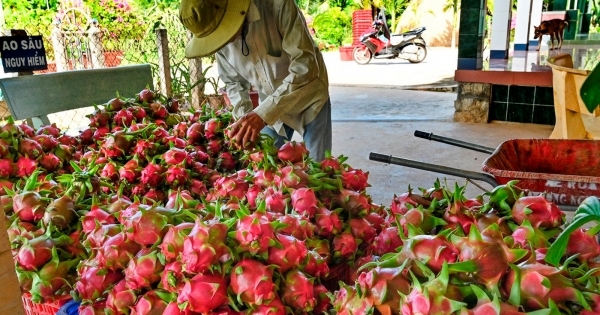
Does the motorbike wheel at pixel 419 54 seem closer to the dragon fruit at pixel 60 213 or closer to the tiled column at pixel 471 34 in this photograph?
the tiled column at pixel 471 34

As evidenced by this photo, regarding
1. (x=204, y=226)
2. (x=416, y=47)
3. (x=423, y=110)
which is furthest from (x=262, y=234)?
(x=416, y=47)

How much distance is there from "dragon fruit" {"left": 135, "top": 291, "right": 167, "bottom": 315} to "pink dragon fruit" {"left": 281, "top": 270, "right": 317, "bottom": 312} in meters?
0.24

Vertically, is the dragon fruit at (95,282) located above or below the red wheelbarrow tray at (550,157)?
above

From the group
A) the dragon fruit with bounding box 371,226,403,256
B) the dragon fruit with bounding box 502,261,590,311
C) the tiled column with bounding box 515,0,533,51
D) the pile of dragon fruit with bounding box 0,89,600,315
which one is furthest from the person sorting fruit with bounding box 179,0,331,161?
the tiled column with bounding box 515,0,533,51

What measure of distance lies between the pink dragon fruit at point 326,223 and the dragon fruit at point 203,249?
353mm

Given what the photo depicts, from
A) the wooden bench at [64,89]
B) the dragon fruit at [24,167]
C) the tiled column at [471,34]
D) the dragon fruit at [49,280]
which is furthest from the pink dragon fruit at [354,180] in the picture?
the tiled column at [471,34]

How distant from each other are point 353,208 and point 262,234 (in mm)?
447

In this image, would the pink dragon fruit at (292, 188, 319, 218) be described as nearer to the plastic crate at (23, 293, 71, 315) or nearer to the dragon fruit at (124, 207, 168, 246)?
the dragon fruit at (124, 207, 168, 246)

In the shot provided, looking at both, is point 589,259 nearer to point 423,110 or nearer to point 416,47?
point 423,110

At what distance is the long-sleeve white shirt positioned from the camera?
7.55 feet

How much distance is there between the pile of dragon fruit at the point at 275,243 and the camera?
80cm

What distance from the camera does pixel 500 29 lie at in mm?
7367

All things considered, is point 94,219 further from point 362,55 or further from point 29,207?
point 362,55

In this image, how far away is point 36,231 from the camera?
51.0 inches
